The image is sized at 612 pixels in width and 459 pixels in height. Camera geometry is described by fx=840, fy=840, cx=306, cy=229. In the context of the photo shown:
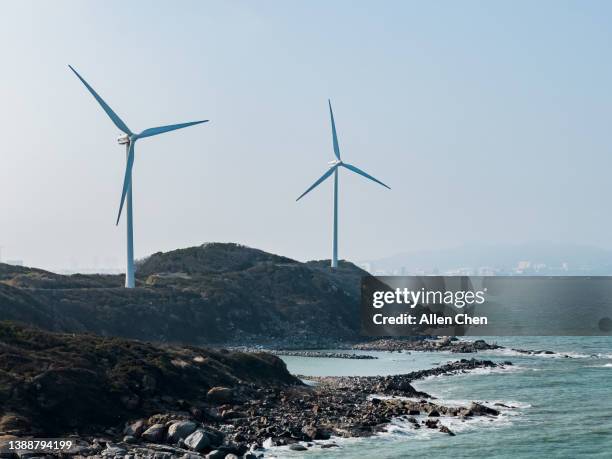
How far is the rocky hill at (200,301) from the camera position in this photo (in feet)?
380

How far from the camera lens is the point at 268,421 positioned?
5622cm

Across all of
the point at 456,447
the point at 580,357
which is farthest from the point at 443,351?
the point at 456,447

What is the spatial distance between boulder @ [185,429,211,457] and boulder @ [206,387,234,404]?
493 inches

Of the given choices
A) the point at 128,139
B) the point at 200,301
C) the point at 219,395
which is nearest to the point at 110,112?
the point at 128,139

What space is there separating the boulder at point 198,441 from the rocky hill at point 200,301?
173ft

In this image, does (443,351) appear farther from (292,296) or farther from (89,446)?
(89,446)

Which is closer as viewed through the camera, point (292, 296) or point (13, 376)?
point (13, 376)

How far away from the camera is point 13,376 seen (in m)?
55.5

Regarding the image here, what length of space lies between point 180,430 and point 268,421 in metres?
7.66

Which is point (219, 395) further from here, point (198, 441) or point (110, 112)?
point (110, 112)

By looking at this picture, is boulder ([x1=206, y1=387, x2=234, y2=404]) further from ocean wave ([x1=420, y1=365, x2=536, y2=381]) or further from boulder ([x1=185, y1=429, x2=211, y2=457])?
ocean wave ([x1=420, y1=365, x2=536, y2=381])

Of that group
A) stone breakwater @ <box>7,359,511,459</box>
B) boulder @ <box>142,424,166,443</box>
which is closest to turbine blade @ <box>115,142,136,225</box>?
stone breakwater @ <box>7,359,511,459</box>

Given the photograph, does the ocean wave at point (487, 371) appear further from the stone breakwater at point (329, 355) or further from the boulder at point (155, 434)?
the boulder at point (155, 434)

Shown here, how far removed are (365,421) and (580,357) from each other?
196 feet
